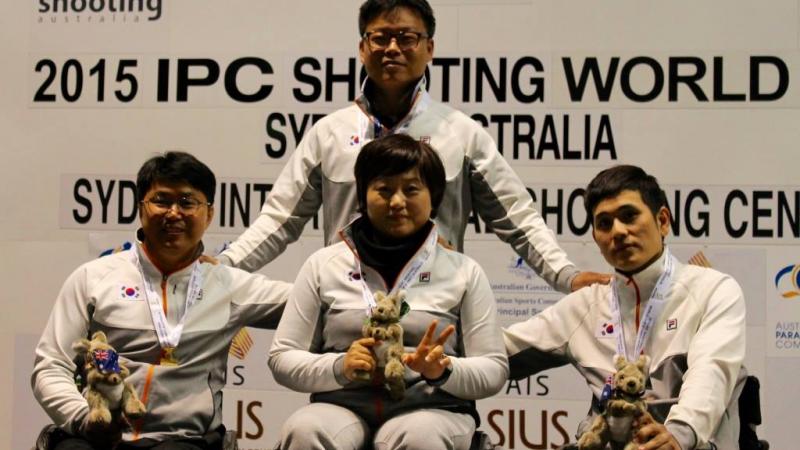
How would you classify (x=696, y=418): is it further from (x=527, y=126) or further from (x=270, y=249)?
(x=527, y=126)

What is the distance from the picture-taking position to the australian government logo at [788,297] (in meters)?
4.36

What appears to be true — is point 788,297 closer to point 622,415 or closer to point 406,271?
point 622,415

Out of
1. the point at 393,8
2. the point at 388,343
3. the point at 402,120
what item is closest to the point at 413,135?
the point at 402,120

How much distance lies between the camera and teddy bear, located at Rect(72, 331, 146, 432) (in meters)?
2.60

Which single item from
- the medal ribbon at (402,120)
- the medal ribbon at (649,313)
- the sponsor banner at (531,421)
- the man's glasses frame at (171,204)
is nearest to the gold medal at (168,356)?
the man's glasses frame at (171,204)

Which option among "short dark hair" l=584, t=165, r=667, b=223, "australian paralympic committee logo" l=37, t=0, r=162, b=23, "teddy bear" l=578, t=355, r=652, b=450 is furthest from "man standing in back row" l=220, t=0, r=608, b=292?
"australian paralympic committee logo" l=37, t=0, r=162, b=23

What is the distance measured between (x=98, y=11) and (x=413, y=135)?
2.25 metres

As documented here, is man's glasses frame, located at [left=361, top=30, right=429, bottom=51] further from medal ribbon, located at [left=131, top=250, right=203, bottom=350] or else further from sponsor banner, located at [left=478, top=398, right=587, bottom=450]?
sponsor banner, located at [left=478, top=398, right=587, bottom=450]

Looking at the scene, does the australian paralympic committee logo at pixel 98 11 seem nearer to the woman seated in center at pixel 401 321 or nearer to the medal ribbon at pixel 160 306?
the medal ribbon at pixel 160 306

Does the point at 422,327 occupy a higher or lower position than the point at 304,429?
higher

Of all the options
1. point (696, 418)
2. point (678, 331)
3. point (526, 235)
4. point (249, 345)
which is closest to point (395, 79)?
point (526, 235)

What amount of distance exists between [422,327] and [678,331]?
2.41 feet

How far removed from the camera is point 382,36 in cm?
326

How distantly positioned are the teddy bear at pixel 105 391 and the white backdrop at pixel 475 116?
2006 mm
